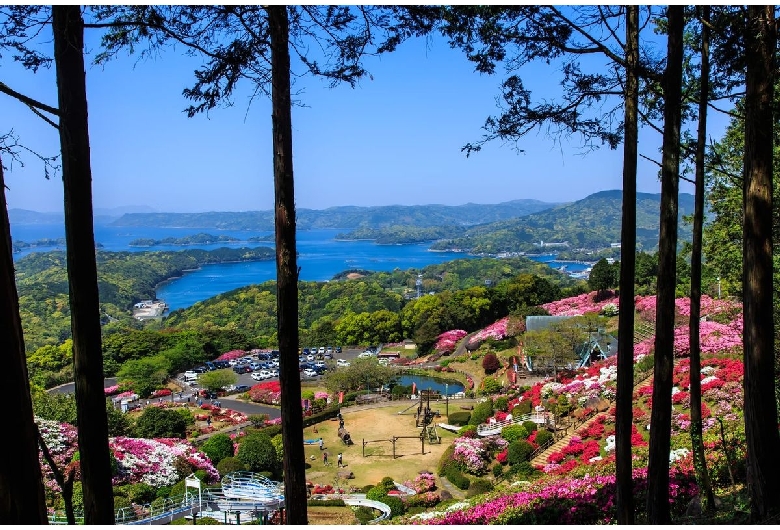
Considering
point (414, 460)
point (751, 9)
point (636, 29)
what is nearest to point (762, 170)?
point (751, 9)

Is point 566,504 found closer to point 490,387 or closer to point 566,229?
point 490,387

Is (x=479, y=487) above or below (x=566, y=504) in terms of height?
below

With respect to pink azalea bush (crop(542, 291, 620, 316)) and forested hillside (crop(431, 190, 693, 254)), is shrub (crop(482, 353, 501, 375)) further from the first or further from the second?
forested hillside (crop(431, 190, 693, 254))

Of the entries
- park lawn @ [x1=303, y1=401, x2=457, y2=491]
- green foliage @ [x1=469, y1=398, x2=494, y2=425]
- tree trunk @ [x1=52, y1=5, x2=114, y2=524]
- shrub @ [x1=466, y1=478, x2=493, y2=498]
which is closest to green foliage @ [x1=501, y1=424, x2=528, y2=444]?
park lawn @ [x1=303, y1=401, x2=457, y2=491]

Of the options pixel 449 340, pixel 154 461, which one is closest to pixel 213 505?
pixel 154 461

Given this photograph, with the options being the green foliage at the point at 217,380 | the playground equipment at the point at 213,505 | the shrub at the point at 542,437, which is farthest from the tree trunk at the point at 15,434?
the green foliage at the point at 217,380

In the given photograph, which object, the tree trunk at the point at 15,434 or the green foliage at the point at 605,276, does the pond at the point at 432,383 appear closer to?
the green foliage at the point at 605,276
